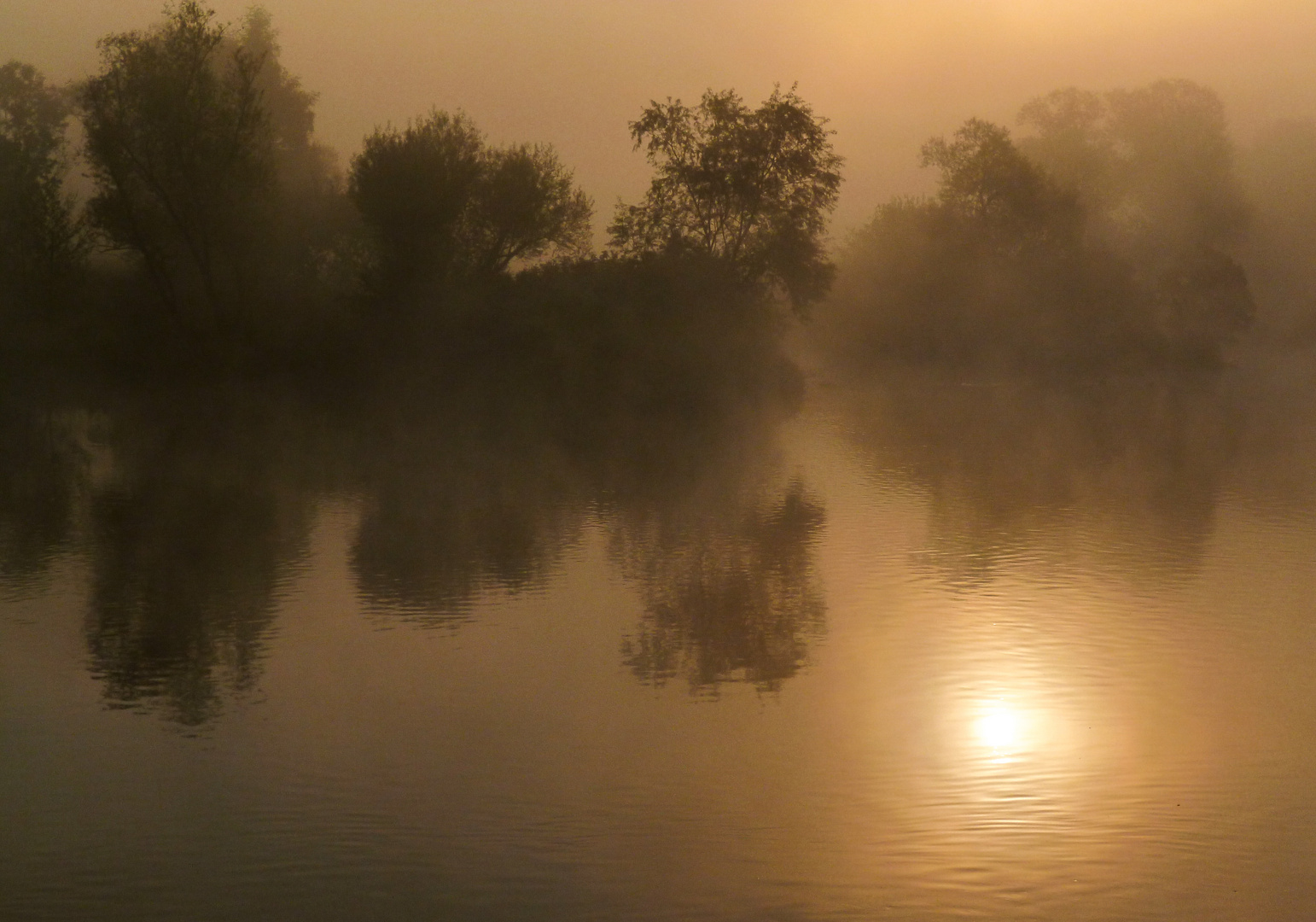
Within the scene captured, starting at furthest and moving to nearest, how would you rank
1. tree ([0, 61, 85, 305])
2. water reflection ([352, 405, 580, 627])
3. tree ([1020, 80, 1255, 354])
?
1. tree ([1020, 80, 1255, 354])
2. tree ([0, 61, 85, 305])
3. water reflection ([352, 405, 580, 627])

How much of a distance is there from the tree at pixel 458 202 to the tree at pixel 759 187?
2987mm

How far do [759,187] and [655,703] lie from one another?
126 ft

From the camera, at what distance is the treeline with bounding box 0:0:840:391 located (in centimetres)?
3916

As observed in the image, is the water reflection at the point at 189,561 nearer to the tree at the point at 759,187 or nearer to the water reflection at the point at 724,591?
the water reflection at the point at 724,591

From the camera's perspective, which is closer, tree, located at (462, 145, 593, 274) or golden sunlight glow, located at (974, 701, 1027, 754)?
golden sunlight glow, located at (974, 701, 1027, 754)

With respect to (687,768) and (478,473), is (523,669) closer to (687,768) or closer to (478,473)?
(687,768)

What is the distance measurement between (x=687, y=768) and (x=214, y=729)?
2748 mm

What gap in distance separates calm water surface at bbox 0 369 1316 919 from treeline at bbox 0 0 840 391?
68.9ft

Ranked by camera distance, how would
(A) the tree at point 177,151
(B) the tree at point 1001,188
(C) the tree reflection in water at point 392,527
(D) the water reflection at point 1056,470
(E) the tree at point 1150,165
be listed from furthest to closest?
(E) the tree at point 1150,165 < (B) the tree at point 1001,188 < (A) the tree at point 177,151 < (D) the water reflection at point 1056,470 < (C) the tree reflection in water at point 392,527

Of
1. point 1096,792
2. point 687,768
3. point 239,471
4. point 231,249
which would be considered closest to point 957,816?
point 1096,792

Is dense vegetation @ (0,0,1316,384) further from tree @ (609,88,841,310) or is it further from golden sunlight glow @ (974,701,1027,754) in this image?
golden sunlight glow @ (974,701,1027,754)

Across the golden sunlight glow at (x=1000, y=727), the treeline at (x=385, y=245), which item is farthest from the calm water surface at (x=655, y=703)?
the treeline at (x=385, y=245)

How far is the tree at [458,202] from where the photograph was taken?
40.9 meters

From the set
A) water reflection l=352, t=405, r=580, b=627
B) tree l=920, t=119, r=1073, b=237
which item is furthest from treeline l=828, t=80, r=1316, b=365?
water reflection l=352, t=405, r=580, b=627
